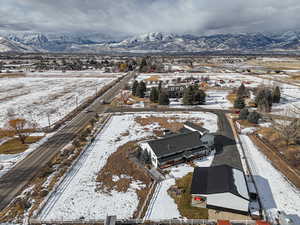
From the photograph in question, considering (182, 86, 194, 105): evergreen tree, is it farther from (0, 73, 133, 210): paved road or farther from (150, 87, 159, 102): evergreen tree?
(0, 73, 133, 210): paved road

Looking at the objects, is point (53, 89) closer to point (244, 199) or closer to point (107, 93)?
point (107, 93)

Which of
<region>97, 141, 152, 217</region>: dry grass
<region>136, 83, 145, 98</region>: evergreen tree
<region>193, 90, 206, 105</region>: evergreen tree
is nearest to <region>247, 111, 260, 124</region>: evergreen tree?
<region>193, 90, 206, 105</region>: evergreen tree

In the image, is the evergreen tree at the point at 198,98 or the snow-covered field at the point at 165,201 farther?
the evergreen tree at the point at 198,98

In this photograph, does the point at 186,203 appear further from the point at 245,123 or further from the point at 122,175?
the point at 245,123

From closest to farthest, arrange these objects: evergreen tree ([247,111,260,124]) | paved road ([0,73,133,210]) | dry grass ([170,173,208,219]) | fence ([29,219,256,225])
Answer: fence ([29,219,256,225]), dry grass ([170,173,208,219]), paved road ([0,73,133,210]), evergreen tree ([247,111,260,124])

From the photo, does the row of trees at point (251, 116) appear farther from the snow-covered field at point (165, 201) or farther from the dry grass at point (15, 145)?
the dry grass at point (15, 145)

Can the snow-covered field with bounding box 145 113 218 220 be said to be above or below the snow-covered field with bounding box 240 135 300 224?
below

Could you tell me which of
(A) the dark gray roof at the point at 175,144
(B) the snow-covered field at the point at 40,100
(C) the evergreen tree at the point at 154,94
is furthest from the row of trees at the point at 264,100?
(B) the snow-covered field at the point at 40,100

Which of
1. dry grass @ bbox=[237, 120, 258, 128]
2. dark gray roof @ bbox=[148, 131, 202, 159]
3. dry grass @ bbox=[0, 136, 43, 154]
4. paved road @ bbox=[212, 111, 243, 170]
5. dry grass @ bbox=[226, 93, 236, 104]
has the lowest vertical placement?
dry grass @ bbox=[0, 136, 43, 154]
